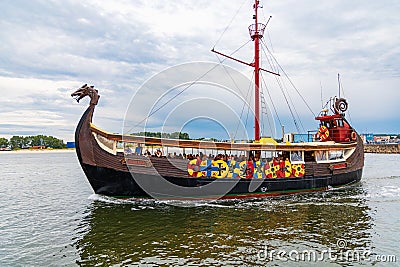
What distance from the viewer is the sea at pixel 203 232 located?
9.74 meters

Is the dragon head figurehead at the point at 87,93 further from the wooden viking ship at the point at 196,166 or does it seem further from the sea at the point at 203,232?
the sea at the point at 203,232

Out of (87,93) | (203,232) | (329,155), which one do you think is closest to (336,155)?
(329,155)

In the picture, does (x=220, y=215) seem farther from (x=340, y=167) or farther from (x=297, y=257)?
(x=340, y=167)

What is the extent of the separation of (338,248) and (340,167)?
40.9 feet

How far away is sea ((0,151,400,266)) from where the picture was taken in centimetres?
974

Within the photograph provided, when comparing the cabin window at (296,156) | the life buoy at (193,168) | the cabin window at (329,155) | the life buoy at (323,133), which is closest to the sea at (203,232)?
the life buoy at (193,168)

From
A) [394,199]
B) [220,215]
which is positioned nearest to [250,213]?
[220,215]

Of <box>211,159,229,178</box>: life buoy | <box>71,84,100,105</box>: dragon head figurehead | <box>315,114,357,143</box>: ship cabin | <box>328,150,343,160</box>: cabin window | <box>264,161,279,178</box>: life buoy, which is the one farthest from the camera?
<box>315,114,357,143</box>: ship cabin

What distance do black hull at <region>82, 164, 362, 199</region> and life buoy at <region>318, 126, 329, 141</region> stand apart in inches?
179

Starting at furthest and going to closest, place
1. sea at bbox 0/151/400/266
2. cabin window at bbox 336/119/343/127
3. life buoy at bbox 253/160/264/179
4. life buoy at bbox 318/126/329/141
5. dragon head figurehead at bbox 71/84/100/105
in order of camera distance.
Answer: life buoy at bbox 318/126/329/141, cabin window at bbox 336/119/343/127, life buoy at bbox 253/160/264/179, dragon head figurehead at bbox 71/84/100/105, sea at bbox 0/151/400/266

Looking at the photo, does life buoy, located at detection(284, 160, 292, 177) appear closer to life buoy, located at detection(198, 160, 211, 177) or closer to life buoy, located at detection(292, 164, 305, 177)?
life buoy, located at detection(292, 164, 305, 177)

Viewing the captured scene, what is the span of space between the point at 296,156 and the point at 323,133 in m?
6.98

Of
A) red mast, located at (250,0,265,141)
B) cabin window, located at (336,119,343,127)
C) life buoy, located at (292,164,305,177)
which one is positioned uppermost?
red mast, located at (250,0,265,141)

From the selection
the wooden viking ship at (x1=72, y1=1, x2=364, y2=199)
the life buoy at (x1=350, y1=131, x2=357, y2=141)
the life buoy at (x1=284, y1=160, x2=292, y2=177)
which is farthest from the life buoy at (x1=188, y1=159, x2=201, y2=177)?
the life buoy at (x1=350, y1=131, x2=357, y2=141)
